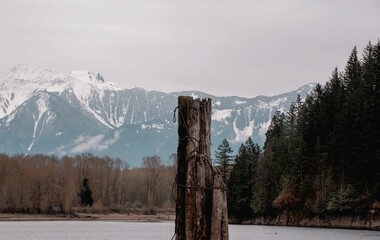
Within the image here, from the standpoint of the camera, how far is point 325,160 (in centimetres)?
11306

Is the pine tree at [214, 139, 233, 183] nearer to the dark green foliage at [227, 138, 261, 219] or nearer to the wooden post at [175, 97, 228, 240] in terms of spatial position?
the dark green foliage at [227, 138, 261, 219]

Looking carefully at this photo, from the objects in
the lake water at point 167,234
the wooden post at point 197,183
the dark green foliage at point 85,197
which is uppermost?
the dark green foliage at point 85,197

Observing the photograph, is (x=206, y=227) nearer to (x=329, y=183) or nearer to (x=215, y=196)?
(x=215, y=196)

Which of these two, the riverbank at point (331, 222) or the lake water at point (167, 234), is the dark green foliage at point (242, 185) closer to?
the riverbank at point (331, 222)

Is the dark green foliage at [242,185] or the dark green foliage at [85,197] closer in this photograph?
the dark green foliage at [242,185]

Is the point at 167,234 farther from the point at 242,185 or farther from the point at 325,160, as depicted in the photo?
the point at 242,185

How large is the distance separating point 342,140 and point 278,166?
22.1 metres

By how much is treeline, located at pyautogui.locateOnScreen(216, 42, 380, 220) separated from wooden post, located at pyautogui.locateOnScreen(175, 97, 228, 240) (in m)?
86.3

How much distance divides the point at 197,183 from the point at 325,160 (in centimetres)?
10072

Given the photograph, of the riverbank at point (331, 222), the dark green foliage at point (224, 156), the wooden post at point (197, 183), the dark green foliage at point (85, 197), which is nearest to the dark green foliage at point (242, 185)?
the dark green foliage at point (224, 156)

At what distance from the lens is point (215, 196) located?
1466cm

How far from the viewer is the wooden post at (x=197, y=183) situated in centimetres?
1467

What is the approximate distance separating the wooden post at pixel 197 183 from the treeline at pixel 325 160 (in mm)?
86261

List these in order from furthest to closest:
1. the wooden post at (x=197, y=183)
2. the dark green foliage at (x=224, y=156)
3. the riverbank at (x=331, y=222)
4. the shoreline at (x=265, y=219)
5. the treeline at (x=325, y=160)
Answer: the dark green foliage at (x=224, y=156) → the treeline at (x=325, y=160) → the shoreline at (x=265, y=219) → the riverbank at (x=331, y=222) → the wooden post at (x=197, y=183)
